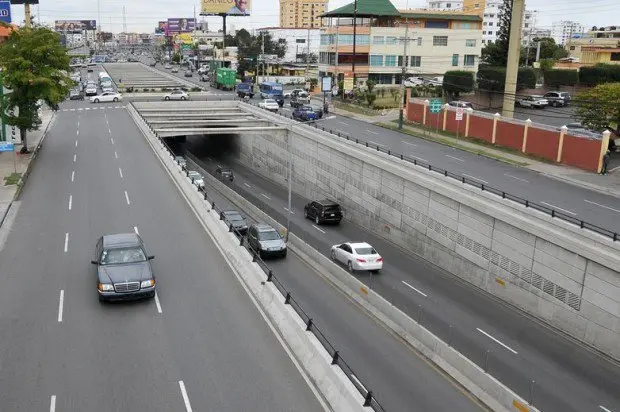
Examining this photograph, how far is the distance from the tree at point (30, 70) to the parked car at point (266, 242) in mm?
21036

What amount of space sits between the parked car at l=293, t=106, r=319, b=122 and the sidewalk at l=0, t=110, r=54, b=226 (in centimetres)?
2662

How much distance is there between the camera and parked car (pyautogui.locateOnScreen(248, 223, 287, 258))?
34625mm

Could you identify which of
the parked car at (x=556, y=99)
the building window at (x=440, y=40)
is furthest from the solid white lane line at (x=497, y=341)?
the building window at (x=440, y=40)

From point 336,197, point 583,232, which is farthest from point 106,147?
point 583,232

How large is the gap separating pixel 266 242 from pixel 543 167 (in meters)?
22.2

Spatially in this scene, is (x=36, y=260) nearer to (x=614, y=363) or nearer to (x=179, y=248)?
(x=179, y=248)

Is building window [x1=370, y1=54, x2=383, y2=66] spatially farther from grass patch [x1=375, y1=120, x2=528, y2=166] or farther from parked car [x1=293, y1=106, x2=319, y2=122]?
grass patch [x1=375, y1=120, x2=528, y2=166]

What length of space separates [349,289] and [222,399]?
17758 millimetres

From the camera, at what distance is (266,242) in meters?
Result: 35.1

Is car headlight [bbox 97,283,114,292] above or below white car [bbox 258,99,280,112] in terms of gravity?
below

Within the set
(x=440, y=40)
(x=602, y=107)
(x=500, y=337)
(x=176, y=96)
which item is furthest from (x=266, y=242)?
(x=440, y=40)

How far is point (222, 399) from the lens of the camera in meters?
13.1

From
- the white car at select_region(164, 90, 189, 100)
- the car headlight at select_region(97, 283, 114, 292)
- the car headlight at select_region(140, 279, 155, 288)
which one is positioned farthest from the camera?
the white car at select_region(164, 90, 189, 100)

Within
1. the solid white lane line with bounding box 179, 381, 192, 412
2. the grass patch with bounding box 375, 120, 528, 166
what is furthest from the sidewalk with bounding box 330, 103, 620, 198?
the solid white lane line with bounding box 179, 381, 192, 412
